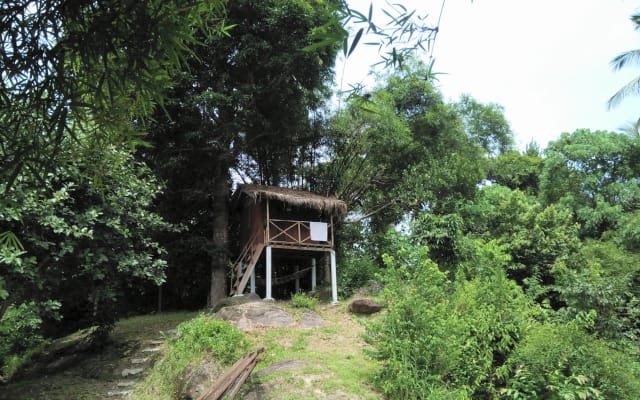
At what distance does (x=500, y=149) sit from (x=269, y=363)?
785 inches

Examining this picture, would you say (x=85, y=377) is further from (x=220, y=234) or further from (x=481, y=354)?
(x=481, y=354)

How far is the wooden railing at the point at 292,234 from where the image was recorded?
12.4 m

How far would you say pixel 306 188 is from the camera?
16.0 metres

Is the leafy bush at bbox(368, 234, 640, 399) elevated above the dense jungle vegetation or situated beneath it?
situated beneath

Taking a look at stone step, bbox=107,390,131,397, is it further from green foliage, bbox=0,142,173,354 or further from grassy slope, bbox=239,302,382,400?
grassy slope, bbox=239,302,382,400

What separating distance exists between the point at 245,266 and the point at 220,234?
1.18 meters

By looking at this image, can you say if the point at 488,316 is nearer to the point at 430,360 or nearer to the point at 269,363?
the point at 430,360

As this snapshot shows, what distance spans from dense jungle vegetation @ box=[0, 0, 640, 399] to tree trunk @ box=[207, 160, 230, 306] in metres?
0.07

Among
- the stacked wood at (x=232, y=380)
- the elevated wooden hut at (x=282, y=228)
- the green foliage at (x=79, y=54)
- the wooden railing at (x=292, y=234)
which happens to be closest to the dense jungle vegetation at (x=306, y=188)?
the green foliage at (x=79, y=54)

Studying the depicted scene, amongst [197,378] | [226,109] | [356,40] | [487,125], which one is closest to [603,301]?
[197,378]

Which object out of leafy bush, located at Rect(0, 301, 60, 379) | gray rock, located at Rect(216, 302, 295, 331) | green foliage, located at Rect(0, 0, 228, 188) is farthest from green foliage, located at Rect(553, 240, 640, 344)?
leafy bush, located at Rect(0, 301, 60, 379)

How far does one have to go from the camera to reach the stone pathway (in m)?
7.32

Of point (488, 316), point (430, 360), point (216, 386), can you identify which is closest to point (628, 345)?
point (488, 316)

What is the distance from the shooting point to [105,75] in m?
1.39
